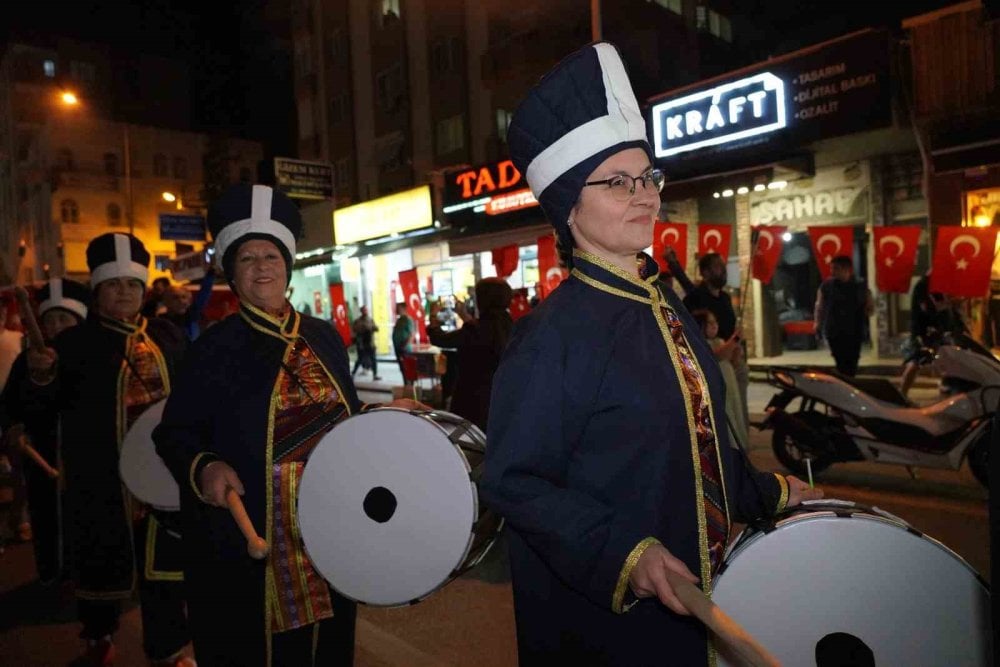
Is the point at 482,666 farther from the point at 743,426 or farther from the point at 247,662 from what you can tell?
the point at 743,426

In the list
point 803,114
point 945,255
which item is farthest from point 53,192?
point 945,255

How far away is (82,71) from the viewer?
46.2 metres

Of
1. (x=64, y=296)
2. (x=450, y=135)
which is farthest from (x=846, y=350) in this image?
(x=450, y=135)

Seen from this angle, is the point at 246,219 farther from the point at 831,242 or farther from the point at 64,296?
the point at 831,242

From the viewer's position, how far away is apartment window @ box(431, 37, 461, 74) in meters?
24.0

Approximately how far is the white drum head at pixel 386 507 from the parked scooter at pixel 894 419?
4.60 metres

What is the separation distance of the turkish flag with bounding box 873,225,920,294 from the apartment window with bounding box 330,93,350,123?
81.2 ft

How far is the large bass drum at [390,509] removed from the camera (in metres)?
2.15

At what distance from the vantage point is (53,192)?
129 feet

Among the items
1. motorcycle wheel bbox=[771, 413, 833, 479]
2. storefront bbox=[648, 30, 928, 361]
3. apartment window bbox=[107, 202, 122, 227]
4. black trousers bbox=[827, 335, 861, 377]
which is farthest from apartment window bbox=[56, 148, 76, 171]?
motorcycle wheel bbox=[771, 413, 833, 479]

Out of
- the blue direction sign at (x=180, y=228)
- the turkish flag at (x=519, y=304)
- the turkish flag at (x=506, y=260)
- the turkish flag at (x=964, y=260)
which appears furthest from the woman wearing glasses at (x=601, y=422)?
the blue direction sign at (x=180, y=228)

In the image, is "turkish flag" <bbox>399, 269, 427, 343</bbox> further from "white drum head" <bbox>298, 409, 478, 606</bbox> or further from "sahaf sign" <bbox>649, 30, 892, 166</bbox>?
"white drum head" <bbox>298, 409, 478, 606</bbox>

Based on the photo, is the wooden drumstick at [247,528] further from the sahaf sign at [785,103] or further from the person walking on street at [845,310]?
the sahaf sign at [785,103]

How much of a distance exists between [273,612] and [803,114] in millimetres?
11139
